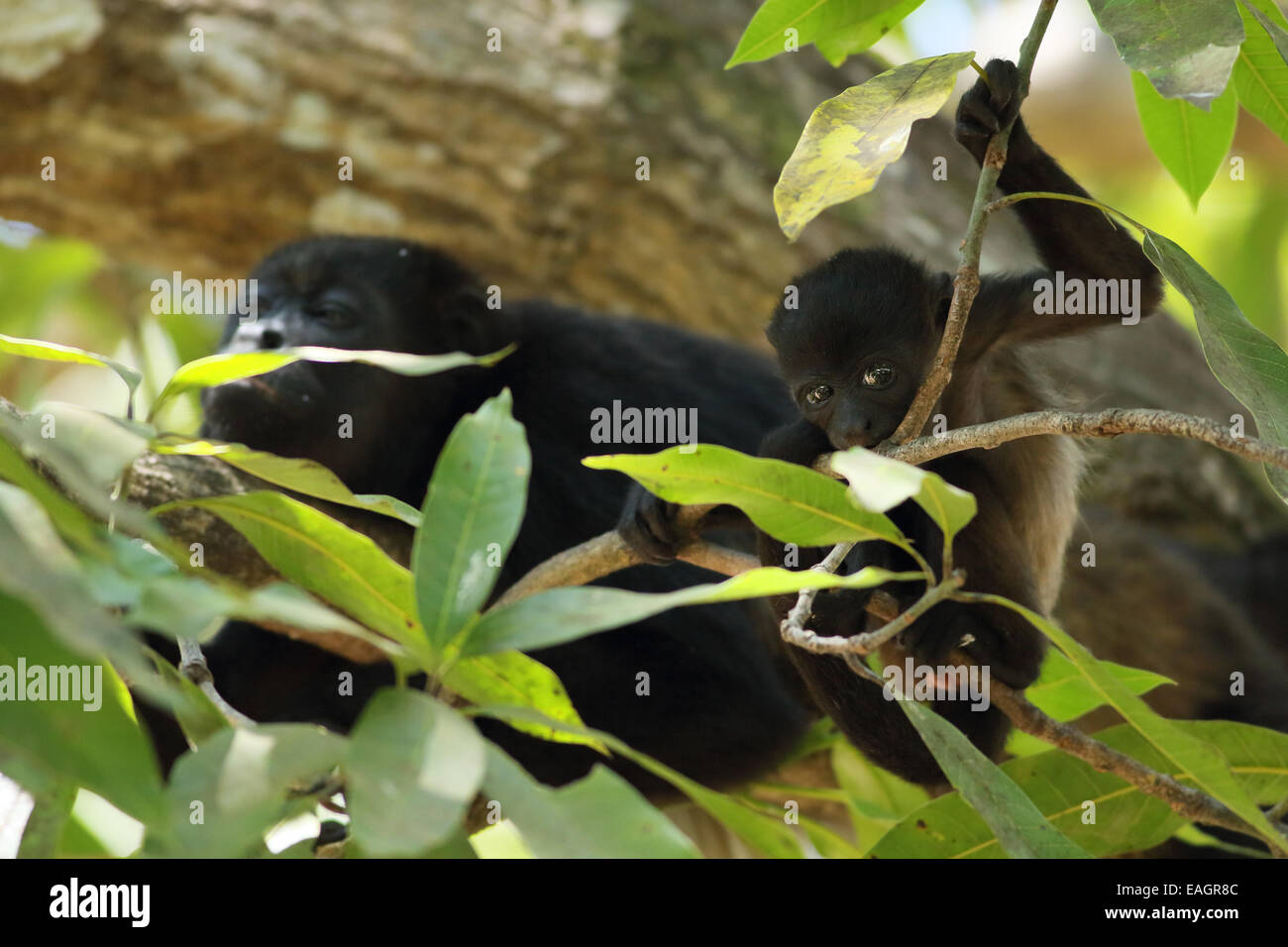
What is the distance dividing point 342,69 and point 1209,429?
4.74 meters

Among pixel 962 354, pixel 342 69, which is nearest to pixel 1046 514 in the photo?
pixel 962 354

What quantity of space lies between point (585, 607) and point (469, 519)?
212mm

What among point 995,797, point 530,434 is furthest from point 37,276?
point 995,797

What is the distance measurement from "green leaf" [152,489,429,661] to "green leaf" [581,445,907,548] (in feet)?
1.07

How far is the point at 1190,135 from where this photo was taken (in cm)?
263

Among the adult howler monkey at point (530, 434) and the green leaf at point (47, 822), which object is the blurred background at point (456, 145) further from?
the green leaf at point (47, 822)

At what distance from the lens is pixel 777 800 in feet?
14.2

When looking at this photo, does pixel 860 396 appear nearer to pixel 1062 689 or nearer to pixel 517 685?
pixel 1062 689

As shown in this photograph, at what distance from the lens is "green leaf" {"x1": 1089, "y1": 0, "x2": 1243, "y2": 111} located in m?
1.72

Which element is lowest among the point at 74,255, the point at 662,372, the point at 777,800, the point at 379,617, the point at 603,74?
the point at 777,800

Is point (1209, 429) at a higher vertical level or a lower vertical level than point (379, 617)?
higher

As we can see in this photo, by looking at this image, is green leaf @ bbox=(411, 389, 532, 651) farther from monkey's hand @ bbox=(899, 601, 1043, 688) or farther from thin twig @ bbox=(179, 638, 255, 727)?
monkey's hand @ bbox=(899, 601, 1043, 688)
